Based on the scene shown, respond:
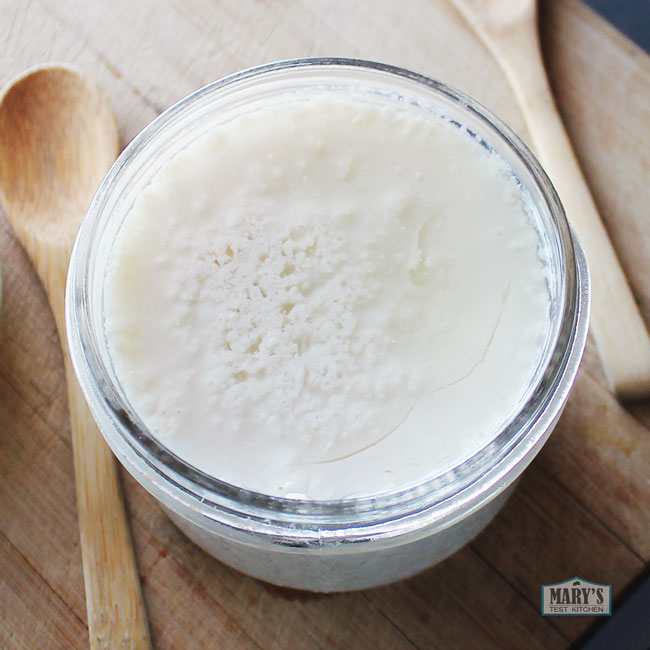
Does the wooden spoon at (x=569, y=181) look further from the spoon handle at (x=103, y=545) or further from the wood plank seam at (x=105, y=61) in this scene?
the spoon handle at (x=103, y=545)

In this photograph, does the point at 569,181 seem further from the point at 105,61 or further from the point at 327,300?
the point at 105,61

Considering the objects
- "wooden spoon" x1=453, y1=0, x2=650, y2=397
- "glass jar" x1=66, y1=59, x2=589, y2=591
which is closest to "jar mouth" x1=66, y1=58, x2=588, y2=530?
"glass jar" x1=66, y1=59, x2=589, y2=591

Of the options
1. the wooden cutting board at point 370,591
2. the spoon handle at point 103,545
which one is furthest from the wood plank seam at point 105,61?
A: the spoon handle at point 103,545

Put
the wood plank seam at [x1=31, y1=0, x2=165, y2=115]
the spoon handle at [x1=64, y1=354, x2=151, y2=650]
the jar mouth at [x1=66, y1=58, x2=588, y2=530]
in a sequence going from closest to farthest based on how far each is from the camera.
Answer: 1. the jar mouth at [x1=66, y1=58, x2=588, y2=530]
2. the spoon handle at [x1=64, y1=354, x2=151, y2=650]
3. the wood plank seam at [x1=31, y1=0, x2=165, y2=115]

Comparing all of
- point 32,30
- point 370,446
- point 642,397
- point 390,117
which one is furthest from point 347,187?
point 32,30

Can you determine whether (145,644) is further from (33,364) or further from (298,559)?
(33,364)

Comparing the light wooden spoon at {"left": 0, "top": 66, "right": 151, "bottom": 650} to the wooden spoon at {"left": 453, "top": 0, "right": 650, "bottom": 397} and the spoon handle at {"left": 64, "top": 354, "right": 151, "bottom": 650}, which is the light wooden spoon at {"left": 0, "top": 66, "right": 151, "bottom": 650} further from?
the wooden spoon at {"left": 453, "top": 0, "right": 650, "bottom": 397}
